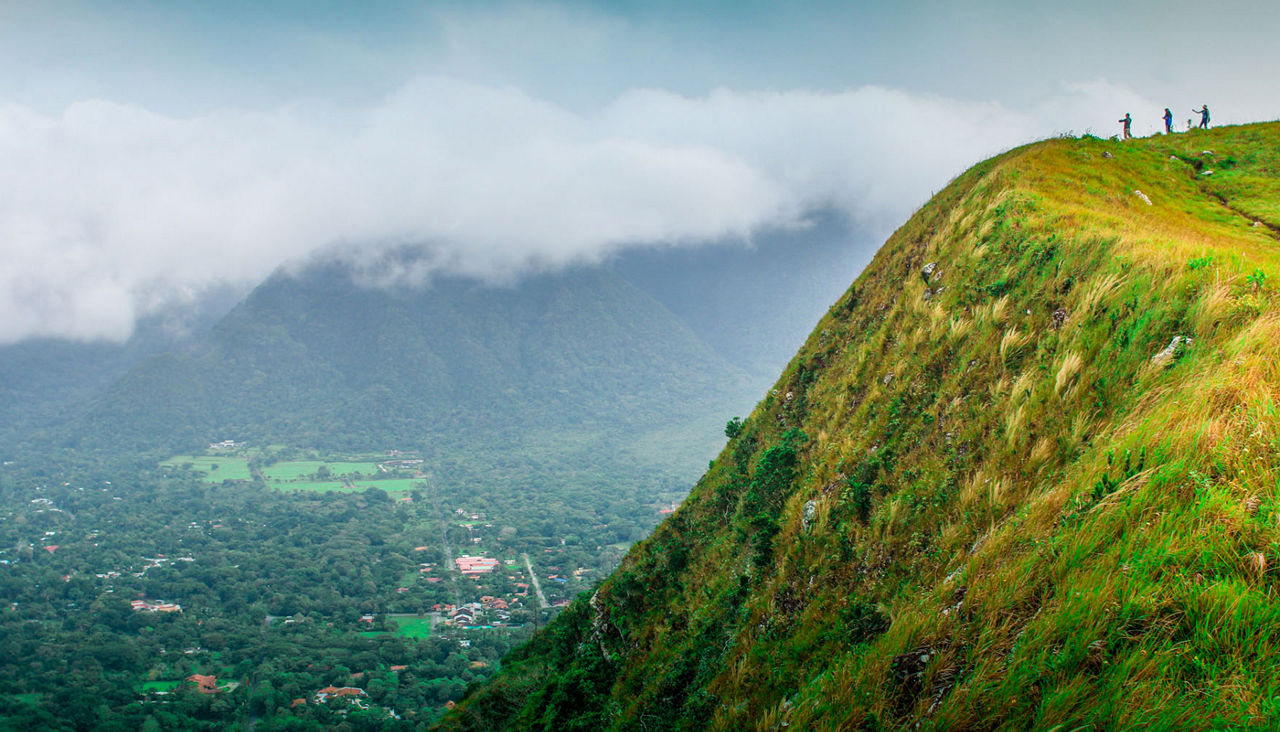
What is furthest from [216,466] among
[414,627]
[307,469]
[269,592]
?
[414,627]

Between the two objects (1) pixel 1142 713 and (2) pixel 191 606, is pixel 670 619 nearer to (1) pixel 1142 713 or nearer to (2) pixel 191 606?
(1) pixel 1142 713

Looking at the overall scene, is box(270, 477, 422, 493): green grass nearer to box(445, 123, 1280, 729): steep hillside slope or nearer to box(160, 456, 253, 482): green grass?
box(160, 456, 253, 482): green grass

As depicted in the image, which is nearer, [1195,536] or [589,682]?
[1195,536]

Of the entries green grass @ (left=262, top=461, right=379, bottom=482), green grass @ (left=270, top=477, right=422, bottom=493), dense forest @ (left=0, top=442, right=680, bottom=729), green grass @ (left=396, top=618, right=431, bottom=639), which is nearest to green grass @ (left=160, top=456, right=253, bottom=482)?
green grass @ (left=262, top=461, right=379, bottom=482)

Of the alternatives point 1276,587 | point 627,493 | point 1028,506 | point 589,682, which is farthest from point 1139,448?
point 627,493

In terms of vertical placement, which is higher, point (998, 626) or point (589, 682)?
point (998, 626)

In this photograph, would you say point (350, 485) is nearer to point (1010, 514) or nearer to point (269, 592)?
point (269, 592)
